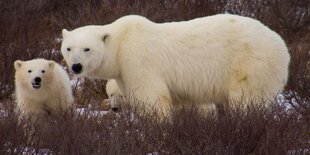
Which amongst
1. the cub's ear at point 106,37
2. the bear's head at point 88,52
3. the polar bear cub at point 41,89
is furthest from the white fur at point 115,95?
the cub's ear at point 106,37

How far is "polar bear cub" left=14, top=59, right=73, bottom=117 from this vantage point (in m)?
5.52

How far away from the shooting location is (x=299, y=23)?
A: 9766mm

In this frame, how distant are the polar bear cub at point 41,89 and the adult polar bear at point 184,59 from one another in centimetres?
50

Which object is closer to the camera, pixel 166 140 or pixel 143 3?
pixel 166 140

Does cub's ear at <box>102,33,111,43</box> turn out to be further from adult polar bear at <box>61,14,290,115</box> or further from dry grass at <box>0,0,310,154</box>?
dry grass at <box>0,0,310,154</box>

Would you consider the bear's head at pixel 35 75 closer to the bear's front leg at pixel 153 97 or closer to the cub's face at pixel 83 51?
the cub's face at pixel 83 51

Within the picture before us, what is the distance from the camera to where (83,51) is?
4945mm

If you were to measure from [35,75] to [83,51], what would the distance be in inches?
29.9

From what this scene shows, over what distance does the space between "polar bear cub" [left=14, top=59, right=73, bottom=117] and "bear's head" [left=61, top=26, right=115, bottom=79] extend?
52 cm

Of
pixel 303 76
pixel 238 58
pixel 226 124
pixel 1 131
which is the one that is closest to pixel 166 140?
pixel 226 124

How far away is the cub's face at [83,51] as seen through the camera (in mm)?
4914

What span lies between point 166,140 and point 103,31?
128 centimetres

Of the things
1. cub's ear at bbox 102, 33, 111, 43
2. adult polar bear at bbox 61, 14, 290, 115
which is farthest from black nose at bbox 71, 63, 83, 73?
cub's ear at bbox 102, 33, 111, 43

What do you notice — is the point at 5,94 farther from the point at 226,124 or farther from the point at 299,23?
the point at 299,23
